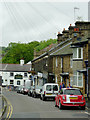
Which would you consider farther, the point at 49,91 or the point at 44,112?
the point at 49,91

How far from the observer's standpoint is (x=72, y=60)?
35.8m

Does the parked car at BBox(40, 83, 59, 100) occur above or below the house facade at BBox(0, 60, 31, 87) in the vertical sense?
below

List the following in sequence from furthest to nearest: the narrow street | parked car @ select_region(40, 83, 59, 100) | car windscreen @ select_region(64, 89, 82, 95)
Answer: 1. parked car @ select_region(40, 83, 59, 100)
2. car windscreen @ select_region(64, 89, 82, 95)
3. the narrow street

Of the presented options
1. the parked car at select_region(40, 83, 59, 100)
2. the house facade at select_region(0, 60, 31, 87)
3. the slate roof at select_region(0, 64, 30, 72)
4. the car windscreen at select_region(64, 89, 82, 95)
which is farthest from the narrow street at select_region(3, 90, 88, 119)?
the slate roof at select_region(0, 64, 30, 72)

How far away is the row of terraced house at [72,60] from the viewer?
1248 inches

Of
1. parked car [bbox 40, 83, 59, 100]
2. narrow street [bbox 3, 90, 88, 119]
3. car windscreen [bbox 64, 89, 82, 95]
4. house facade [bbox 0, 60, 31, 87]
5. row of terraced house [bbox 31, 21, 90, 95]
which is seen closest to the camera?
narrow street [bbox 3, 90, 88, 119]

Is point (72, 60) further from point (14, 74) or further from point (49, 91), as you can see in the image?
point (14, 74)

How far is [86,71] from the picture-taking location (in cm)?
3077

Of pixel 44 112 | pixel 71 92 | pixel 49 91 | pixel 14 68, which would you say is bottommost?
pixel 44 112

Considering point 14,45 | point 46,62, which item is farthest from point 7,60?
point 46,62

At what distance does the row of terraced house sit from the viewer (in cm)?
3171

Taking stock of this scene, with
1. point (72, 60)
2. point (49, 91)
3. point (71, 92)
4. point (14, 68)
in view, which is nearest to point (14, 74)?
point (14, 68)

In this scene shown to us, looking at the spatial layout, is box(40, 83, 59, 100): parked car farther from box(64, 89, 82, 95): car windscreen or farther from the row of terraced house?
box(64, 89, 82, 95): car windscreen

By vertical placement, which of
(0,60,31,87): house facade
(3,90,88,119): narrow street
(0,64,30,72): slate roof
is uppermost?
(0,64,30,72): slate roof
